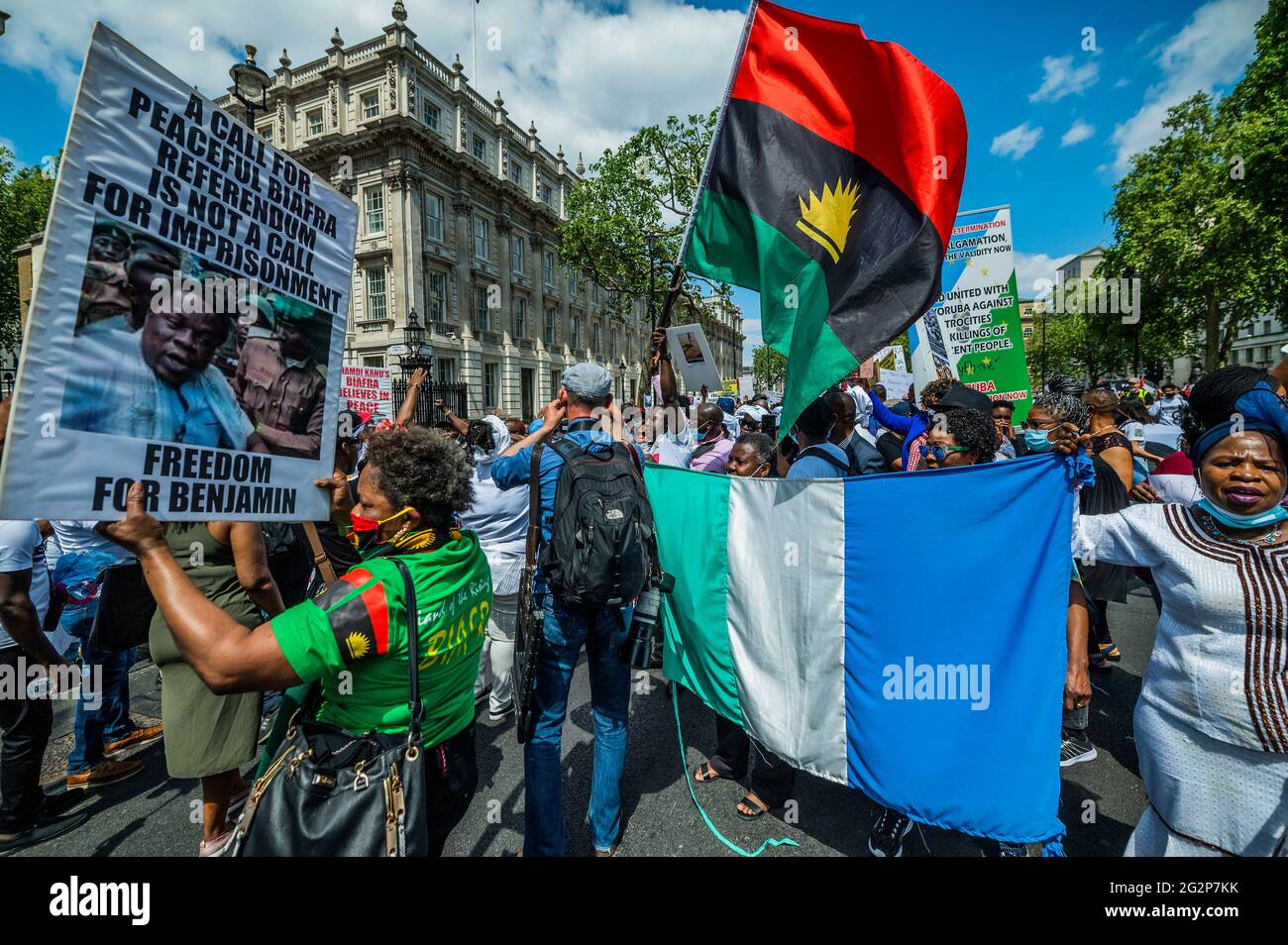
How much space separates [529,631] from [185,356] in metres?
1.57

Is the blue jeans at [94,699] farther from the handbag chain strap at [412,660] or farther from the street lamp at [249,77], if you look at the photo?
the street lamp at [249,77]

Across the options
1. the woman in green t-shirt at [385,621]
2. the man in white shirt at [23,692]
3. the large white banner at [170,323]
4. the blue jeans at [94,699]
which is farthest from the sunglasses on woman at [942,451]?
the blue jeans at [94,699]

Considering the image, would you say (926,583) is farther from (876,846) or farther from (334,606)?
(334,606)

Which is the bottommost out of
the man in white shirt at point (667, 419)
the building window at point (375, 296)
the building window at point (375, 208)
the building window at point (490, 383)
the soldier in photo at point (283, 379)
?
the soldier in photo at point (283, 379)

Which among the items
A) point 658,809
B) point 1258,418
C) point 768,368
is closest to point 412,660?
point 658,809

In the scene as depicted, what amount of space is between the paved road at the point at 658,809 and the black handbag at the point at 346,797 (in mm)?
1421

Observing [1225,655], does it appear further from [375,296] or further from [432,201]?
[432,201]

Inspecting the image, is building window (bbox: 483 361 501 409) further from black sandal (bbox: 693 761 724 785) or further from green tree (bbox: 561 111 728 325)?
black sandal (bbox: 693 761 724 785)

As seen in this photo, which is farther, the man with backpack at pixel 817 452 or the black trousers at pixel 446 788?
the man with backpack at pixel 817 452

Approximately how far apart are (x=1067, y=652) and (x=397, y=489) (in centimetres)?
251

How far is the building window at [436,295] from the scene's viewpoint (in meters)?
28.3

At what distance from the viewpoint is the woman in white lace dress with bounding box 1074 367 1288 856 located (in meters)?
1.68
